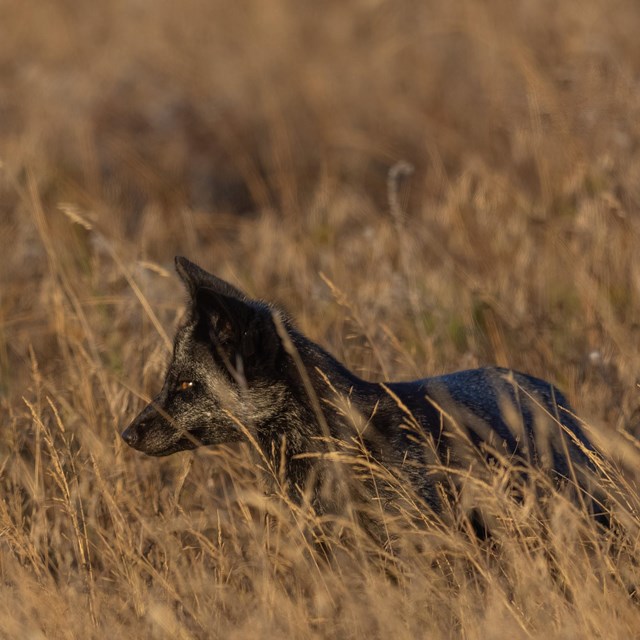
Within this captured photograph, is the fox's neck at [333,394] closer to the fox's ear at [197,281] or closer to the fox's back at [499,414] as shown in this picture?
the fox's back at [499,414]

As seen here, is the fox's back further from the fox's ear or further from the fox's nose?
the fox's nose

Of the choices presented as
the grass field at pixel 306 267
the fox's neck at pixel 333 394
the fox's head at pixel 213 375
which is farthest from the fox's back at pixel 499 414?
the fox's head at pixel 213 375

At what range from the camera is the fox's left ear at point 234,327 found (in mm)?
4492

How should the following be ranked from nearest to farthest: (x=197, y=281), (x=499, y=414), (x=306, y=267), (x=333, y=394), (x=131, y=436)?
(x=197, y=281) < (x=333, y=394) < (x=131, y=436) < (x=499, y=414) < (x=306, y=267)

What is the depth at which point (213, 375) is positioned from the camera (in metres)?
4.66

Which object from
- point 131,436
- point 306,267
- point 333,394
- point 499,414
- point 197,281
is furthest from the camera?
point 306,267

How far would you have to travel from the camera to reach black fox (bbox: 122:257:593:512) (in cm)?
448

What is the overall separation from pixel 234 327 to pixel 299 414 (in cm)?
42

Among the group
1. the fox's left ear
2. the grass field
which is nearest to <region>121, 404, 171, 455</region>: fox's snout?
the grass field

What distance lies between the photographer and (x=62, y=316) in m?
6.17

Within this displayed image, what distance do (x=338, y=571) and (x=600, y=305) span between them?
286 centimetres

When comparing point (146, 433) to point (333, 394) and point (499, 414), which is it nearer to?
point (333, 394)

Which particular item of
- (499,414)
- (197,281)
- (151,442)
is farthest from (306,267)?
(197,281)

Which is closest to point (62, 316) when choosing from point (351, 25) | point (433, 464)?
point (433, 464)
